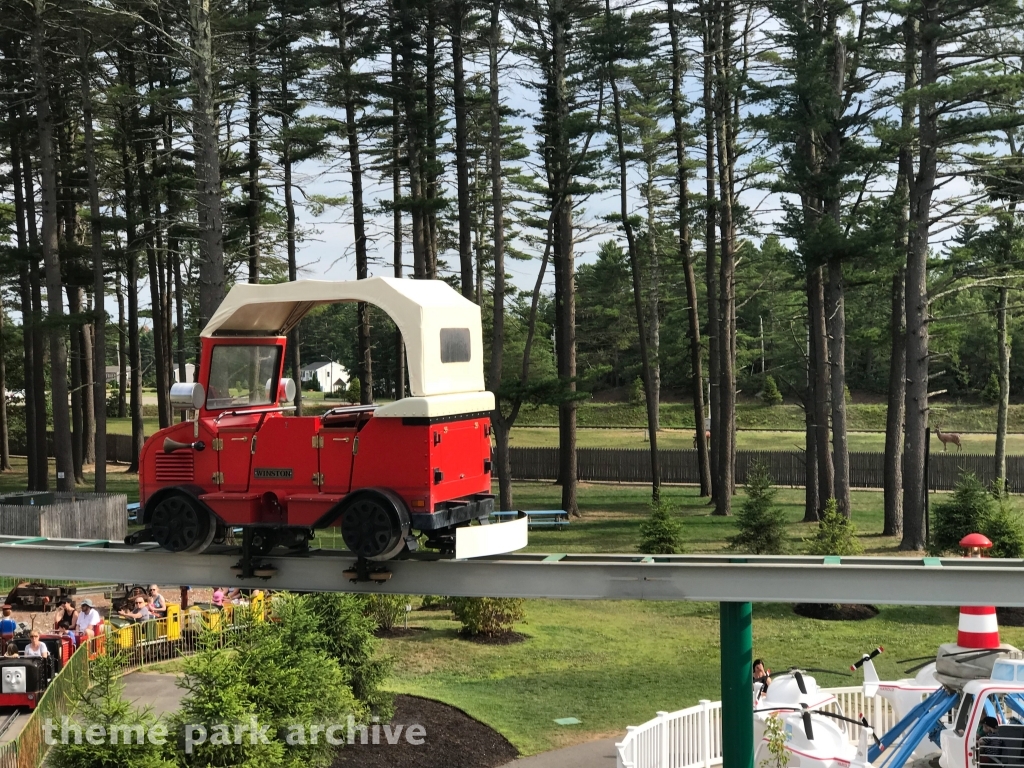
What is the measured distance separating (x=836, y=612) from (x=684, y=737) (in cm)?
959

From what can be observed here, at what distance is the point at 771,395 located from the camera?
69312 mm

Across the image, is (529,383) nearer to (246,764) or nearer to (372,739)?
(372,739)

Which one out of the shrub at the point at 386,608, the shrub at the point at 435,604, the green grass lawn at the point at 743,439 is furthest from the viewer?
the green grass lawn at the point at 743,439

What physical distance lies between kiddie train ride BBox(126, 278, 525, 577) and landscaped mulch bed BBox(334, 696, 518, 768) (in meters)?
5.51

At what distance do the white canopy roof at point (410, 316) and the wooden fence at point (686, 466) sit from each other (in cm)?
3432

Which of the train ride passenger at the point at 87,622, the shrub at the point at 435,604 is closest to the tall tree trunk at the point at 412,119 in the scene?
the shrub at the point at 435,604

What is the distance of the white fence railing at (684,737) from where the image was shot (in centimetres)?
1256

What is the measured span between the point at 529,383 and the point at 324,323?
183ft

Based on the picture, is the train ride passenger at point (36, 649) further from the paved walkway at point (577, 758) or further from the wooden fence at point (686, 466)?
the wooden fence at point (686, 466)

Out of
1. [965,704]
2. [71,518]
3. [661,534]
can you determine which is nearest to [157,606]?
[71,518]

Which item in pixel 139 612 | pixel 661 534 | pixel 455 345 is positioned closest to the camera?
pixel 455 345

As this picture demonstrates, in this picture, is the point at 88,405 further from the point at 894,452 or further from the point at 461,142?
the point at 894,452

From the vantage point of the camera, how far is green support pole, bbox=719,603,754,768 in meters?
9.45

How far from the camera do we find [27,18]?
1233 inches
